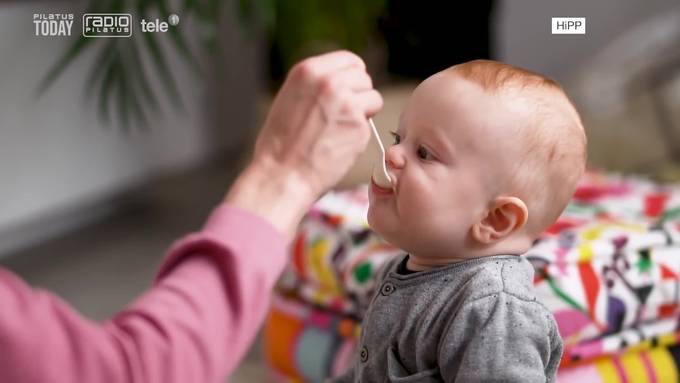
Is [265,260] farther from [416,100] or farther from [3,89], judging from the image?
[3,89]

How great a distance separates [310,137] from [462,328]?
223 mm

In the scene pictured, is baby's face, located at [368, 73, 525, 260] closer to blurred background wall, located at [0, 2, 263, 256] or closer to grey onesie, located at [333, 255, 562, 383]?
grey onesie, located at [333, 255, 562, 383]

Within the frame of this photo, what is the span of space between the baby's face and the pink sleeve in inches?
7.6

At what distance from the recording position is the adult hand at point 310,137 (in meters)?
0.69

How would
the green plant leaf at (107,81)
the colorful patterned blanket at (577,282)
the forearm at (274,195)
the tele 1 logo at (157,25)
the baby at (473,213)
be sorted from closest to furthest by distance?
the forearm at (274,195) → the baby at (473,213) → the colorful patterned blanket at (577,282) → the tele 1 logo at (157,25) → the green plant leaf at (107,81)

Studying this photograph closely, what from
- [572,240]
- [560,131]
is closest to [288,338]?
[572,240]

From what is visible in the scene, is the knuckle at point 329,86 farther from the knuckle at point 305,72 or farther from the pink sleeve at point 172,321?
the pink sleeve at point 172,321

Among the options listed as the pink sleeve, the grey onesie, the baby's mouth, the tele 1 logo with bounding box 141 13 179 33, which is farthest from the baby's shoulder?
the tele 1 logo with bounding box 141 13 179 33

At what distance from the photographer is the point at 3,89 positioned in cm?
202

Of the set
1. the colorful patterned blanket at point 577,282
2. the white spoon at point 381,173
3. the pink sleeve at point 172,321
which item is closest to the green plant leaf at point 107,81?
the colorful patterned blanket at point 577,282

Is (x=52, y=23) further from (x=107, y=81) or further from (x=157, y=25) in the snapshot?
(x=157, y=25)

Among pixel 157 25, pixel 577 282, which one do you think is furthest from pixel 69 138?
pixel 577 282

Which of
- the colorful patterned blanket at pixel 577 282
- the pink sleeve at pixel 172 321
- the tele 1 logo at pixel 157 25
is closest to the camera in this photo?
the pink sleeve at pixel 172 321

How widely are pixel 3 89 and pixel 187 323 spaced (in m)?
1.60
